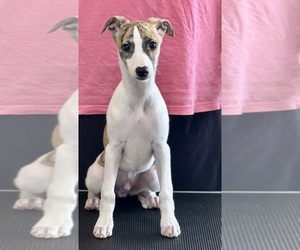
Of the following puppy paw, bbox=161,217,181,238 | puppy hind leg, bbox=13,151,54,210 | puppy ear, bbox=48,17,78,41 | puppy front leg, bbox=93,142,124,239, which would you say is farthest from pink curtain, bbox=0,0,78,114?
puppy paw, bbox=161,217,181,238

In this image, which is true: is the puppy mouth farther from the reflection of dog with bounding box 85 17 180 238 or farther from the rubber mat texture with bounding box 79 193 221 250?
the rubber mat texture with bounding box 79 193 221 250

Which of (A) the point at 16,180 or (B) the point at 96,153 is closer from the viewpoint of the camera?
(A) the point at 16,180

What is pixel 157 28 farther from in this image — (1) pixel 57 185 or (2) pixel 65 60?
(1) pixel 57 185

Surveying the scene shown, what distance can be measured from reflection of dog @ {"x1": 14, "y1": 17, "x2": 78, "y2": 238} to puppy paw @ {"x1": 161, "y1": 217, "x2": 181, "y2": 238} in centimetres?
28

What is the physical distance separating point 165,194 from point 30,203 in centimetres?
36

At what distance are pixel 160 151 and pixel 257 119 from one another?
1.48 ft

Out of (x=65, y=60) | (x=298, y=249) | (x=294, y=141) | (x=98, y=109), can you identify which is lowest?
(x=298, y=249)

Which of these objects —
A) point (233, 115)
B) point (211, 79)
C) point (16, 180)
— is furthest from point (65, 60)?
point (233, 115)

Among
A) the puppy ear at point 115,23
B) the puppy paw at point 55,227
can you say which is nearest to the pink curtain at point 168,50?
the puppy ear at point 115,23

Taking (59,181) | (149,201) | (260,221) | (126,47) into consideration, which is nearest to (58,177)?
(59,181)

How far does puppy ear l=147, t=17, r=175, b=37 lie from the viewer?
1.26 metres

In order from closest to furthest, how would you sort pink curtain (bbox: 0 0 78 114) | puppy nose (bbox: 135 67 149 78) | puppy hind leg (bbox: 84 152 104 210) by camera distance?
pink curtain (bbox: 0 0 78 114), puppy nose (bbox: 135 67 149 78), puppy hind leg (bbox: 84 152 104 210)

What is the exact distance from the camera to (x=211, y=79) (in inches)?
59.1

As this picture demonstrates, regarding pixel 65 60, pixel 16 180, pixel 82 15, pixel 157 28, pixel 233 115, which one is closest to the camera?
pixel 65 60
